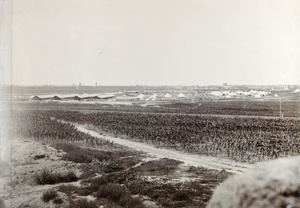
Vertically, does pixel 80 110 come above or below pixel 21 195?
above

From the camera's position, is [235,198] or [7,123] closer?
[235,198]

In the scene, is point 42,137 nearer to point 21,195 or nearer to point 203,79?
point 21,195

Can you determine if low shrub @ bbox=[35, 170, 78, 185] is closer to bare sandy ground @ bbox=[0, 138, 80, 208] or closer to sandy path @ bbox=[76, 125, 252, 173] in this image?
bare sandy ground @ bbox=[0, 138, 80, 208]

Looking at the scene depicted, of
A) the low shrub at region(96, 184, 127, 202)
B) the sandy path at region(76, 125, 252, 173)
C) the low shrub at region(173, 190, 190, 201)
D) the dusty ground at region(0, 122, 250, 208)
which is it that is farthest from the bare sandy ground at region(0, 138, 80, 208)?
the low shrub at region(173, 190, 190, 201)

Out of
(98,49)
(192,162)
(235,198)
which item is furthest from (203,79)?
(235,198)

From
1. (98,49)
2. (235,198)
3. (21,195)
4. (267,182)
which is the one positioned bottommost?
(21,195)

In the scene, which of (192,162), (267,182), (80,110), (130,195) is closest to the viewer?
(267,182)

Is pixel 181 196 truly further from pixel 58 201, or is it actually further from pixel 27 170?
pixel 27 170

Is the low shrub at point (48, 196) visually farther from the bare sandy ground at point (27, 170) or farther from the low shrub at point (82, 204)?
the low shrub at point (82, 204)

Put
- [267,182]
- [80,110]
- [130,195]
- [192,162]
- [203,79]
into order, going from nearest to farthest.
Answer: [267,182]
[130,195]
[192,162]
[203,79]
[80,110]
